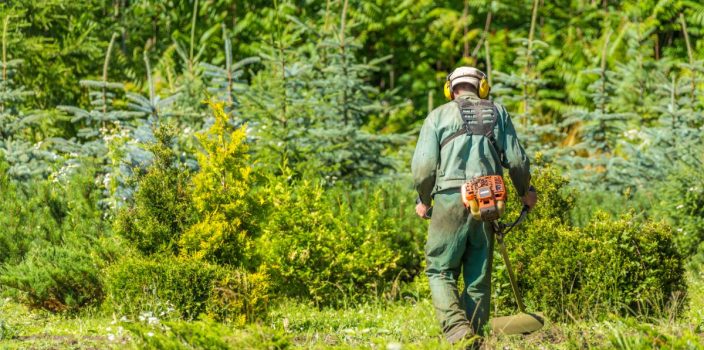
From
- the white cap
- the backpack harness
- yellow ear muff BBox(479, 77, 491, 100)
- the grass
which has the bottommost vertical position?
the grass

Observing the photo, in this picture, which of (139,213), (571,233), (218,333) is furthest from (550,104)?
(218,333)

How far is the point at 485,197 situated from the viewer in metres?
5.70

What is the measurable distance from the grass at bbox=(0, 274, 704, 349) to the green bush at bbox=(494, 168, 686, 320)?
189 mm

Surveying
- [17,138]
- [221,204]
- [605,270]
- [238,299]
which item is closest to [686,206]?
[605,270]

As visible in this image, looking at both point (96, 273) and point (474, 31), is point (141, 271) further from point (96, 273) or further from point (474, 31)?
point (474, 31)

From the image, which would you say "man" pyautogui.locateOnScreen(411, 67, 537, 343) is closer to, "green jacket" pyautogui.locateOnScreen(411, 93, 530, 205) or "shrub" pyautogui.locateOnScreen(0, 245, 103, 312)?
"green jacket" pyautogui.locateOnScreen(411, 93, 530, 205)

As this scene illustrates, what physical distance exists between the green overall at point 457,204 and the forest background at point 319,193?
30 cm

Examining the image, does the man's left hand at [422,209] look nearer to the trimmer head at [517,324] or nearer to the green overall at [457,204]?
the green overall at [457,204]

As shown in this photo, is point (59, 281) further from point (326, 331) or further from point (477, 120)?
point (477, 120)

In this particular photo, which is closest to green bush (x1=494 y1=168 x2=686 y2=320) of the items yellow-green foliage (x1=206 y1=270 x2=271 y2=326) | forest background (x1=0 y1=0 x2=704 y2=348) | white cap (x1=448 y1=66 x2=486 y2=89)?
forest background (x1=0 y1=0 x2=704 y2=348)

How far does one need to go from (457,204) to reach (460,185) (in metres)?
0.11

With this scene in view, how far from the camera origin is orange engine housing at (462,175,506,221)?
224 inches

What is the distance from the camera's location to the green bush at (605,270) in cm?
724

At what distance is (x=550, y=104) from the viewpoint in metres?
16.0
